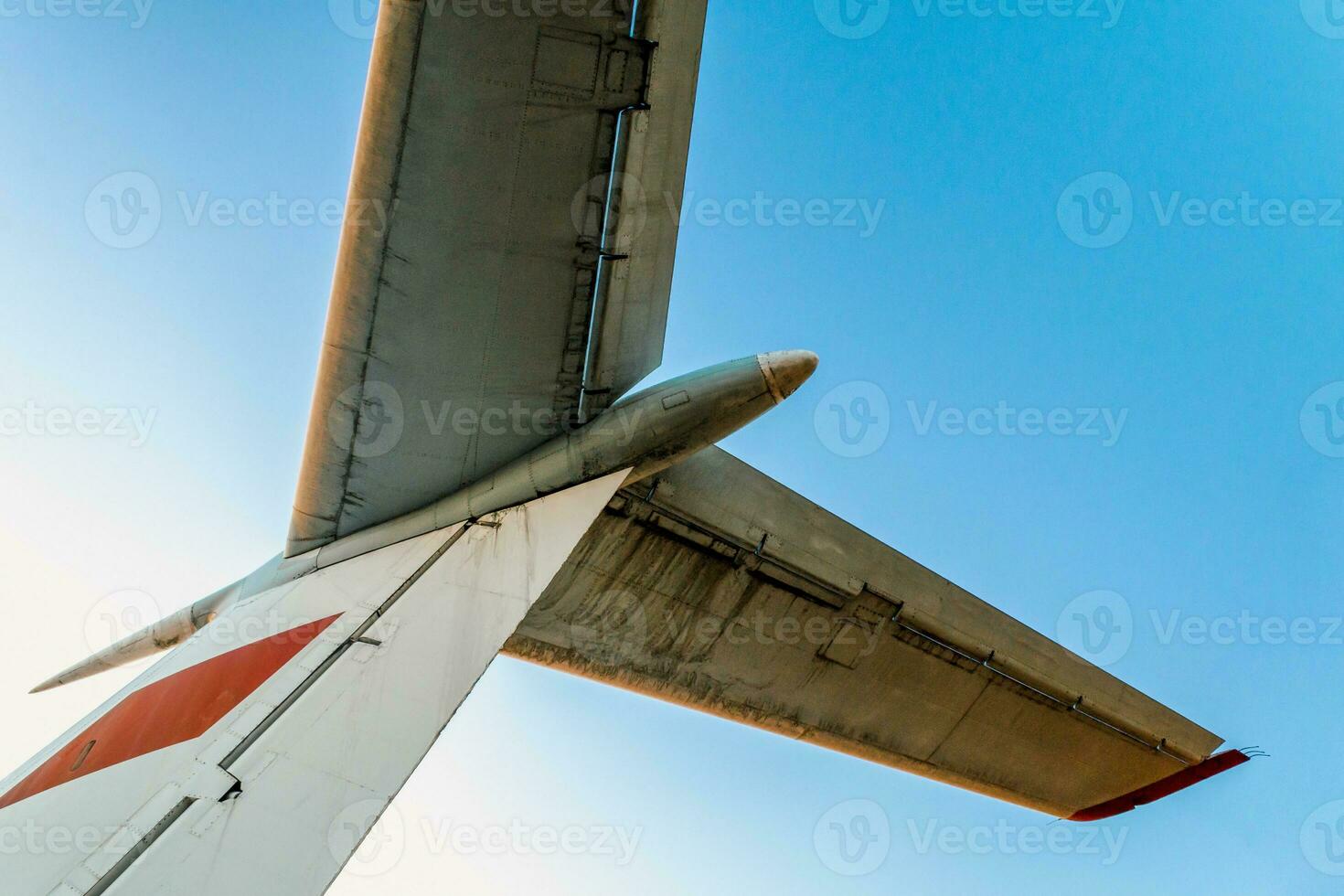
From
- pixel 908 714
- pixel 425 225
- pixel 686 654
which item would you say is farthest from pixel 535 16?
pixel 908 714

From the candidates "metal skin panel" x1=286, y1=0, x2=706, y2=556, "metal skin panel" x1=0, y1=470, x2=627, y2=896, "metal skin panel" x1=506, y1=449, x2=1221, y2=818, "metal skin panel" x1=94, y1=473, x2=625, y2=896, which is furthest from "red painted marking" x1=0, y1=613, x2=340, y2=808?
"metal skin panel" x1=506, y1=449, x2=1221, y2=818

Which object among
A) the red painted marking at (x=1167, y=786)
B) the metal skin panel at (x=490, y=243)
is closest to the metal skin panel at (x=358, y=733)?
the metal skin panel at (x=490, y=243)

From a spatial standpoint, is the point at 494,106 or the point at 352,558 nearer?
the point at 494,106

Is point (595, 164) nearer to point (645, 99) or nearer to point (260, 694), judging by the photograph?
point (645, 99)

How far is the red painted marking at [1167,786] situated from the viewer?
6.72 meters

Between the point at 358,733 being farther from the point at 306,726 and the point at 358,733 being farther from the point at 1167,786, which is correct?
the point at 1167,786

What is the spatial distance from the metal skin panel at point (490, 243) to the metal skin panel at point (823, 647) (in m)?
0.96

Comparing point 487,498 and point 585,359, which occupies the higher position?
point 585,359

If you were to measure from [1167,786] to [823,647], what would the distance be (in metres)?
3.29

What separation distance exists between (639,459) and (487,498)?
0.85 meters

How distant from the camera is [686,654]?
19.4 feet

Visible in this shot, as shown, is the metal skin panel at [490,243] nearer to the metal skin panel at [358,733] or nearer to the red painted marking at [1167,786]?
the metal skin panel at [358,733]

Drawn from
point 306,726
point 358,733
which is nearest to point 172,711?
point 306,726

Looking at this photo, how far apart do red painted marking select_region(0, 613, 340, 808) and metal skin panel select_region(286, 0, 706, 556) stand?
123cm
